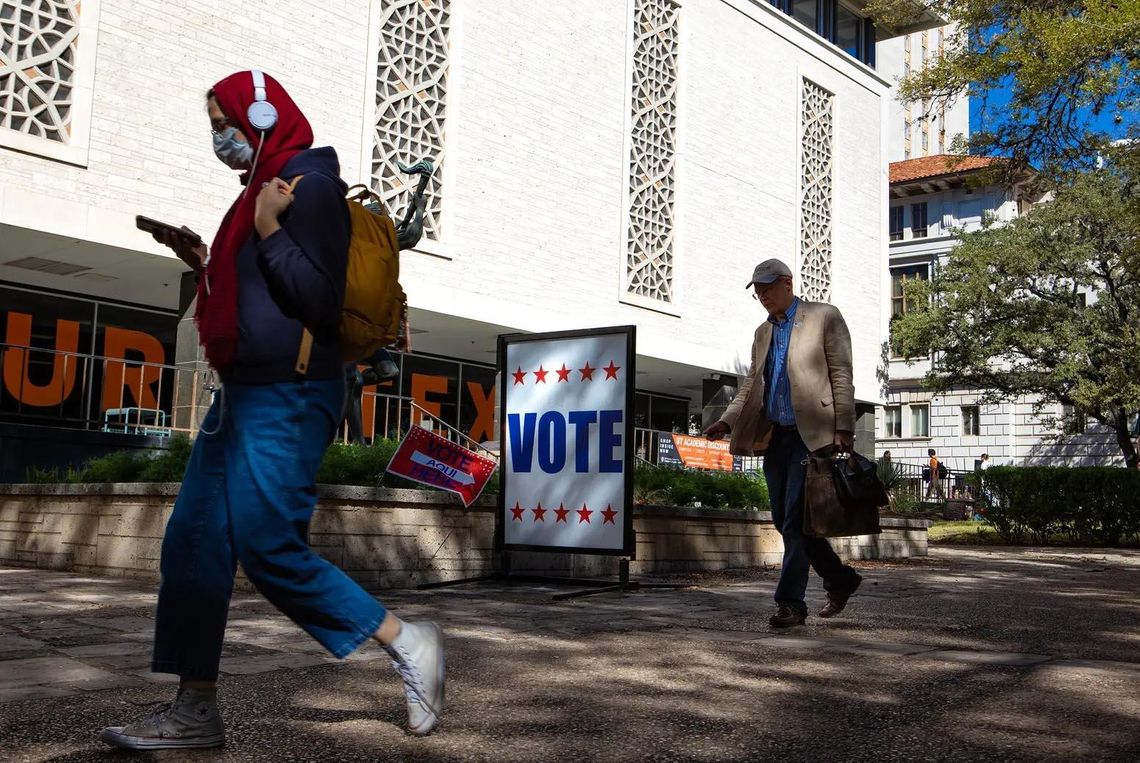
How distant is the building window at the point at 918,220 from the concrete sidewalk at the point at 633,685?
47.3 meters

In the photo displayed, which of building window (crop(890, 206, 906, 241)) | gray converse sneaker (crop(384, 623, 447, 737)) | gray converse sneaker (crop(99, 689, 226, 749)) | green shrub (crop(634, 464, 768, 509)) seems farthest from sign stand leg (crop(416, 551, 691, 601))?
building window (crop(890, 206, 906, 241))

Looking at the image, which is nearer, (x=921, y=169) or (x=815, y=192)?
(x=815, y=192)

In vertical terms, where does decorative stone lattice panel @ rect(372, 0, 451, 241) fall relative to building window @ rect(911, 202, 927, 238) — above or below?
below

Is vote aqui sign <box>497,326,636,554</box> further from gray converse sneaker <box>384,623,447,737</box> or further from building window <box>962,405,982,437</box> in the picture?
building window <box>962,405,982,437</box>

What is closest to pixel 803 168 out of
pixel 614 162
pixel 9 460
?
pixel 614 162

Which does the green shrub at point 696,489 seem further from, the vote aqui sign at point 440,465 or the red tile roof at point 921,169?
the red tile roof at point 921,169

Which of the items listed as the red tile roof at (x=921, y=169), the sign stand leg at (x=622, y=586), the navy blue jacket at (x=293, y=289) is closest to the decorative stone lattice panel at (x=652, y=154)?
the sign stand leg at (x=622, y=586)

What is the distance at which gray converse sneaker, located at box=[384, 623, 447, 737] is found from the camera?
9.68 feet

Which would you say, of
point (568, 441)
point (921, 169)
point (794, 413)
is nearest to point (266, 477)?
point (794, 413)

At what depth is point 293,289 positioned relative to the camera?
9.31 feet

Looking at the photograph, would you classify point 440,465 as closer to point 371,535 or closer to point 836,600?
point 371,535

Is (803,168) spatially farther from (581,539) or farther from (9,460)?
(581,539)

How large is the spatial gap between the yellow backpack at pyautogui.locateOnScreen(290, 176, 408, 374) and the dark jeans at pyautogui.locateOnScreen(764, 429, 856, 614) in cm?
→ 319

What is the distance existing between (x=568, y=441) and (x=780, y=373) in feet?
7.84
